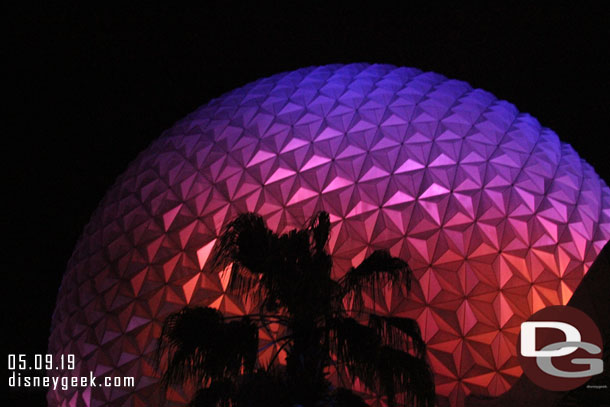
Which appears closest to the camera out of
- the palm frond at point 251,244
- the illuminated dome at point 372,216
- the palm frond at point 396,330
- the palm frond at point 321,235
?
the palm frond at point 396,330

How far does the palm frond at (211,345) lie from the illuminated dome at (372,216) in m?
4.66

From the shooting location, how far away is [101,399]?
1388 cm

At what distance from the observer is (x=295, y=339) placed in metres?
8.20

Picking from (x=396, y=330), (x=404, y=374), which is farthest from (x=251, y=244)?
(x=404, y=374)

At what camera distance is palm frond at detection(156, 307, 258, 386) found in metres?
7.43

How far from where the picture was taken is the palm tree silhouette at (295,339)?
295 inches

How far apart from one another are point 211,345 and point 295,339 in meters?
1.28

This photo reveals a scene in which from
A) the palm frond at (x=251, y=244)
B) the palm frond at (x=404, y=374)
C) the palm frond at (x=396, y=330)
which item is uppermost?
the palm frond at (x=251, y=244)

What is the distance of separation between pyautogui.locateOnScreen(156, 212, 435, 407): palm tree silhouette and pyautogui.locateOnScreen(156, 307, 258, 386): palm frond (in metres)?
0.01

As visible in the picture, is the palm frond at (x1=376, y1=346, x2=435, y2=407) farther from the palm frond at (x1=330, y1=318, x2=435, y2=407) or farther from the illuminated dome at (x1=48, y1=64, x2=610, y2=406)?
the illuminated dome at (x1=48, y1=64, x2=610, y2=406)

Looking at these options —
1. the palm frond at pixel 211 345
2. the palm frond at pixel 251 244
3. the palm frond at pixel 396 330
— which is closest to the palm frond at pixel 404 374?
the palm frond at pixel 396 330

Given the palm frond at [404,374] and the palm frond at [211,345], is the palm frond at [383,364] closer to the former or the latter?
the palm frond at [404,374]

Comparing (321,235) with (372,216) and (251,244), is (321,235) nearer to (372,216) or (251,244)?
(251,244)

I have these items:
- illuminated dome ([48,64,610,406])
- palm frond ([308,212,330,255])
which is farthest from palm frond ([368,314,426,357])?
illuminated dome ([48,64,610,406])
